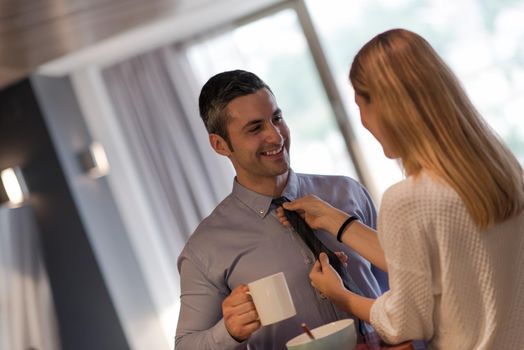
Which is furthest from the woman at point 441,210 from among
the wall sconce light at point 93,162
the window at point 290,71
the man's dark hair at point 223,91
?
the window at point 290,71

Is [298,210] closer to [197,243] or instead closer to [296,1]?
[197,243]

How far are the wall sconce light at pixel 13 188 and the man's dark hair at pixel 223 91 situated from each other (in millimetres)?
3556

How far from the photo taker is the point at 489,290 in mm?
1655

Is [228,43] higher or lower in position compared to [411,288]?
higher

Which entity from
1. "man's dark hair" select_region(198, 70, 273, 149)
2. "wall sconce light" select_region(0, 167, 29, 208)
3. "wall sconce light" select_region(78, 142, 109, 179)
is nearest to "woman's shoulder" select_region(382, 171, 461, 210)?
"man's dark hair" select_region(198, 70, 273, 149)

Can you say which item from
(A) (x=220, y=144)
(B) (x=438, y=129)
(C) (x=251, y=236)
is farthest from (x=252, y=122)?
(B) (x=438, y=129)

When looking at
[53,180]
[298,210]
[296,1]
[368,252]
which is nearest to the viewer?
[368,252]

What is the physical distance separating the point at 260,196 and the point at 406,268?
0.71 m

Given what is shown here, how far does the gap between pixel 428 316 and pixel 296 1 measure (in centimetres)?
522

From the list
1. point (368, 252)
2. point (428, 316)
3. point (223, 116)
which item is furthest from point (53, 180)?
point (428, 316)

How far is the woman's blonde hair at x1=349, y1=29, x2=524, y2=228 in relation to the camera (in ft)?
5.23

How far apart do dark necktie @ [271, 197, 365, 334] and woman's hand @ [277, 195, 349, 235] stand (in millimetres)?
18

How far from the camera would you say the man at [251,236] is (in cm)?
217

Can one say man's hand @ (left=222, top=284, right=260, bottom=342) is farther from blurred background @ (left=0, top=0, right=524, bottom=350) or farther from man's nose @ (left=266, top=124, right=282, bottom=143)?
blurred background @ (left=0, top=0, right=524, bottom=350)
